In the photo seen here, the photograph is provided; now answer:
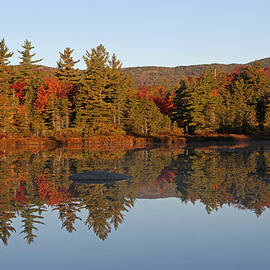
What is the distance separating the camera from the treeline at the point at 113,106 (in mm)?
51938

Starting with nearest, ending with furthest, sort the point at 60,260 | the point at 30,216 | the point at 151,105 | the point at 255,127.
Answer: the point at 60,260, the point at 30,216, the point at 151,105, the point at 255,127

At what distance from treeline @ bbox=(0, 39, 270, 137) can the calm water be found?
35.0m

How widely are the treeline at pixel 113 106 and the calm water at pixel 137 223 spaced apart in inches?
1379

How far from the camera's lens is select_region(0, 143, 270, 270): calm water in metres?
7.16

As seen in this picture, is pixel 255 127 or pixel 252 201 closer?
pixel 252 201

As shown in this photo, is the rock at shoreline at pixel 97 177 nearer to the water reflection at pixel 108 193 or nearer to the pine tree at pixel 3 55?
the water reflection at pixel 108 193

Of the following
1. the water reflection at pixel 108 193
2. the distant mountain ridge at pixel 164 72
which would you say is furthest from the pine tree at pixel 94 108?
the distant mountain ridge at pixel 164 72

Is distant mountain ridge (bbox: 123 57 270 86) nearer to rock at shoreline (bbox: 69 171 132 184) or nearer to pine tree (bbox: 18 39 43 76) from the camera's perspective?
pine tree (bbox: 18 39 43 76)

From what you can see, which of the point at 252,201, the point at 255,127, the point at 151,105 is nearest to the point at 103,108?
the point at 151,105

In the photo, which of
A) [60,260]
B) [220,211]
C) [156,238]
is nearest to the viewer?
[60,260]

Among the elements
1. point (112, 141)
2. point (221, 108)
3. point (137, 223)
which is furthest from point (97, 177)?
point (221, 108)

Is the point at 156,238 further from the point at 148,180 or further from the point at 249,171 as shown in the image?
the point at 249,171

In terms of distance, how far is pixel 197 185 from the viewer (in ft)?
50.7

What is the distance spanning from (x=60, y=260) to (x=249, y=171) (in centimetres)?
1493
